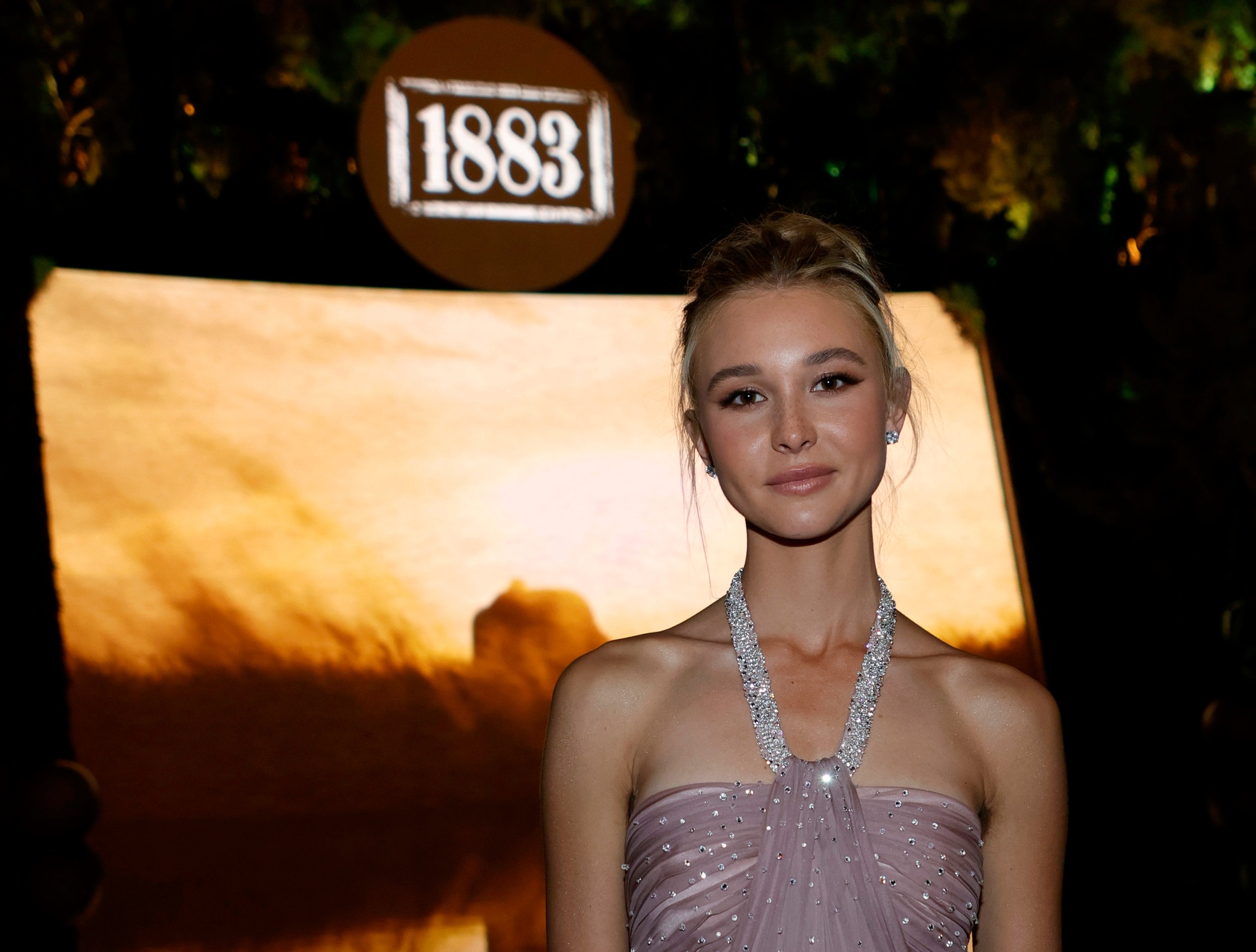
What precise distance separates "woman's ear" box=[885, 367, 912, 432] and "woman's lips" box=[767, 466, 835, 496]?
15cm

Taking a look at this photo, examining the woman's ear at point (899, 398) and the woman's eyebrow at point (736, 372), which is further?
the woman's ear at point (899, 398)

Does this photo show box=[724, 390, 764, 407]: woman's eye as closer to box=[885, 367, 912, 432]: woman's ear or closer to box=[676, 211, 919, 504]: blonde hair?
box=[676, 211, 919, 504]: blonde hair

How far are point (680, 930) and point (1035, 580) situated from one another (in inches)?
171

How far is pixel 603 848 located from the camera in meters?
1.43

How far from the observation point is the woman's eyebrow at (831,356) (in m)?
1.44

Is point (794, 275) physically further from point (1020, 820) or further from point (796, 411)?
point (1020, 820)

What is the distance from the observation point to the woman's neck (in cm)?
153

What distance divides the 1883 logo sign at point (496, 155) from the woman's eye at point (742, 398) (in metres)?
3.56

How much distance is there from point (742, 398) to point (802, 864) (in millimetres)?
532

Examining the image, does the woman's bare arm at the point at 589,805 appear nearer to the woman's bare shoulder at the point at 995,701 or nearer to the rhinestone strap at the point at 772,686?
the rhinestone strap at the point at 772,686

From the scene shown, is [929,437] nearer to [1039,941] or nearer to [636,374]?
[636,374]

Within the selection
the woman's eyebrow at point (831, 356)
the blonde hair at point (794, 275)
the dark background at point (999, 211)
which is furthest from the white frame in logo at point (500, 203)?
the woman's eyebrow at point (831, 356)

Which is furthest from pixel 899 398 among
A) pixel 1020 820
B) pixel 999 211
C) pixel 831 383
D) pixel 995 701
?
pixel 999 211

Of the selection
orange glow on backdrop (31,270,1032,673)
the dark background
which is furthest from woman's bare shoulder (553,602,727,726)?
the dark background
